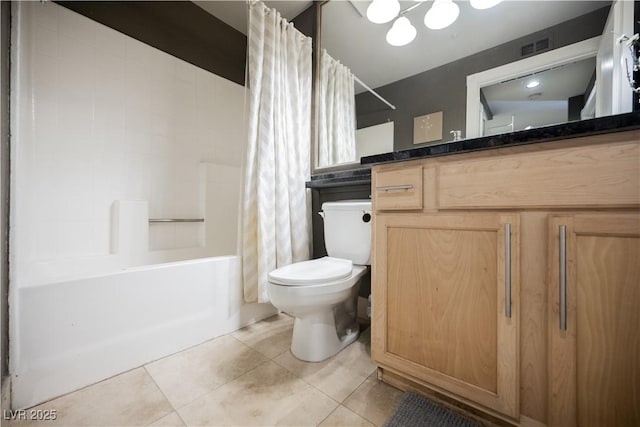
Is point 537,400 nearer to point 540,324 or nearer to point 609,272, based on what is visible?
point 540,324

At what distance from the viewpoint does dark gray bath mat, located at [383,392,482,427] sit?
771mm

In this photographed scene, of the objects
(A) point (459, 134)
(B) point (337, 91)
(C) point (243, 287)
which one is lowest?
(C) point (243, 287)

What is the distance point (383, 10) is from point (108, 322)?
2193 millimetres

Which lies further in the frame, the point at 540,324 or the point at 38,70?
the point at 38,70

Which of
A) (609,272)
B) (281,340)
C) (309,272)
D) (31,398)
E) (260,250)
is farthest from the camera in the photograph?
(260,250)

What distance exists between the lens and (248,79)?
154 cm

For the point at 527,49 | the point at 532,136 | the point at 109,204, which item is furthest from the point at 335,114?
the point at 109,204

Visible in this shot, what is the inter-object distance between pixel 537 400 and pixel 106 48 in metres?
2.64

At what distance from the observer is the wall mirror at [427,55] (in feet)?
3.65

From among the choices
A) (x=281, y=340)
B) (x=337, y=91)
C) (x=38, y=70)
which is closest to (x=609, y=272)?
(x=281, y=340)

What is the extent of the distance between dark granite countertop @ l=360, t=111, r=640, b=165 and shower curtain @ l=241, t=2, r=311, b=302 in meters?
0.89

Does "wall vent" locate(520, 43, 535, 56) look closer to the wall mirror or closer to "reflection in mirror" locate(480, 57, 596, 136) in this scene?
the wall mirror

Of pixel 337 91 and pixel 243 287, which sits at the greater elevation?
pixel 337 91

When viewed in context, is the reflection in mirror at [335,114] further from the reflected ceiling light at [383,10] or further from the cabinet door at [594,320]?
the cabinet door at [594,320]
